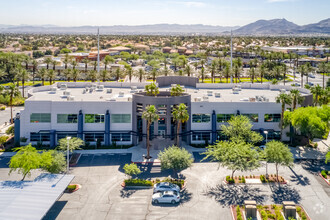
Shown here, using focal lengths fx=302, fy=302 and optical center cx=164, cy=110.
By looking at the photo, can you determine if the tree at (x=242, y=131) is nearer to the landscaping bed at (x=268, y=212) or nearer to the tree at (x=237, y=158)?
the tree at (x=237, y=158)

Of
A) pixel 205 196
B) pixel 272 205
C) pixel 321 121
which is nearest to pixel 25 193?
pixel 205 196

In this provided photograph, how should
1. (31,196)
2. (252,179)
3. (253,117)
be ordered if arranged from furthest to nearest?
(253,117)
(252,179)
(31,196)

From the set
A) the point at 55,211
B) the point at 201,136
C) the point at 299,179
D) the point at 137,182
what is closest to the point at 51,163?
the point at 55,211

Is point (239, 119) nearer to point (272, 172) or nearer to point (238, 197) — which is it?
point (272, 172)

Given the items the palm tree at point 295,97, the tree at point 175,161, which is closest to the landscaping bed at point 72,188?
the tree at point 175,161

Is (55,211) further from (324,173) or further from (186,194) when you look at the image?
(324,173)

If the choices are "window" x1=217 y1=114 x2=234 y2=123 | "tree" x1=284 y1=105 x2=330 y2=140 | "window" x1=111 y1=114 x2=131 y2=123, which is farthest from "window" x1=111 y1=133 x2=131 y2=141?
"tree" x1=284 y1=105 x2=330 y2=140

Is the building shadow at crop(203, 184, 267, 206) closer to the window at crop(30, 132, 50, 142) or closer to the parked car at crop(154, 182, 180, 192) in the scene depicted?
the parked car at crop(154, 182, 180, 192)
